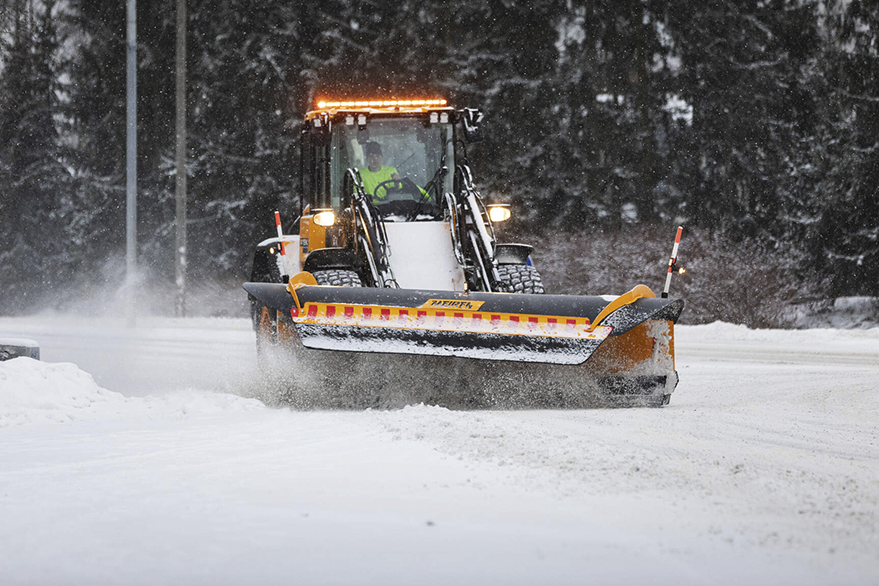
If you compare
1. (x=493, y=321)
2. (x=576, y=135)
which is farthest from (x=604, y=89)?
(x=493, y=321)

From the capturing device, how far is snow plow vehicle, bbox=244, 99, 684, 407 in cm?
680

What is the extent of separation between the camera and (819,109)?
66.0ft

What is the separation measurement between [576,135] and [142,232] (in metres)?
12.9

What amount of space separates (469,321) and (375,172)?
283 cm

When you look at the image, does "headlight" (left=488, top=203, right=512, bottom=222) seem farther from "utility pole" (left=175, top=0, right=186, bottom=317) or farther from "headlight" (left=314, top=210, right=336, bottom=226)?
"utility pole" (left=175, top=0, right=186, bottom=317)

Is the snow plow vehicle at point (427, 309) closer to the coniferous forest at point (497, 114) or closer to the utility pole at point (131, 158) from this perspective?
the coniferous forest at point (497, 114)

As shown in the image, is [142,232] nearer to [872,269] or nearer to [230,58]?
[230,58]

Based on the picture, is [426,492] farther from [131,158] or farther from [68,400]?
[131,158]

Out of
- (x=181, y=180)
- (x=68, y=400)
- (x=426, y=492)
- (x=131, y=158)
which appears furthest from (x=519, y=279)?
(x=181, y=180)

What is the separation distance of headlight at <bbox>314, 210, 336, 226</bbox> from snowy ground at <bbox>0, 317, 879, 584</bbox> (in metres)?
2.12

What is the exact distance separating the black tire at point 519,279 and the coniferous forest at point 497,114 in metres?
10.8

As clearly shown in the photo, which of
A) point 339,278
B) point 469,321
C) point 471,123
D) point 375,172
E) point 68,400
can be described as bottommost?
point 68,400

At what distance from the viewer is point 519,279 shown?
8242mm

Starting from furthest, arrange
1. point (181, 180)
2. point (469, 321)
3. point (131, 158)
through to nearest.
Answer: point (181, 180)
point (131, 158)
point (469, 321)
